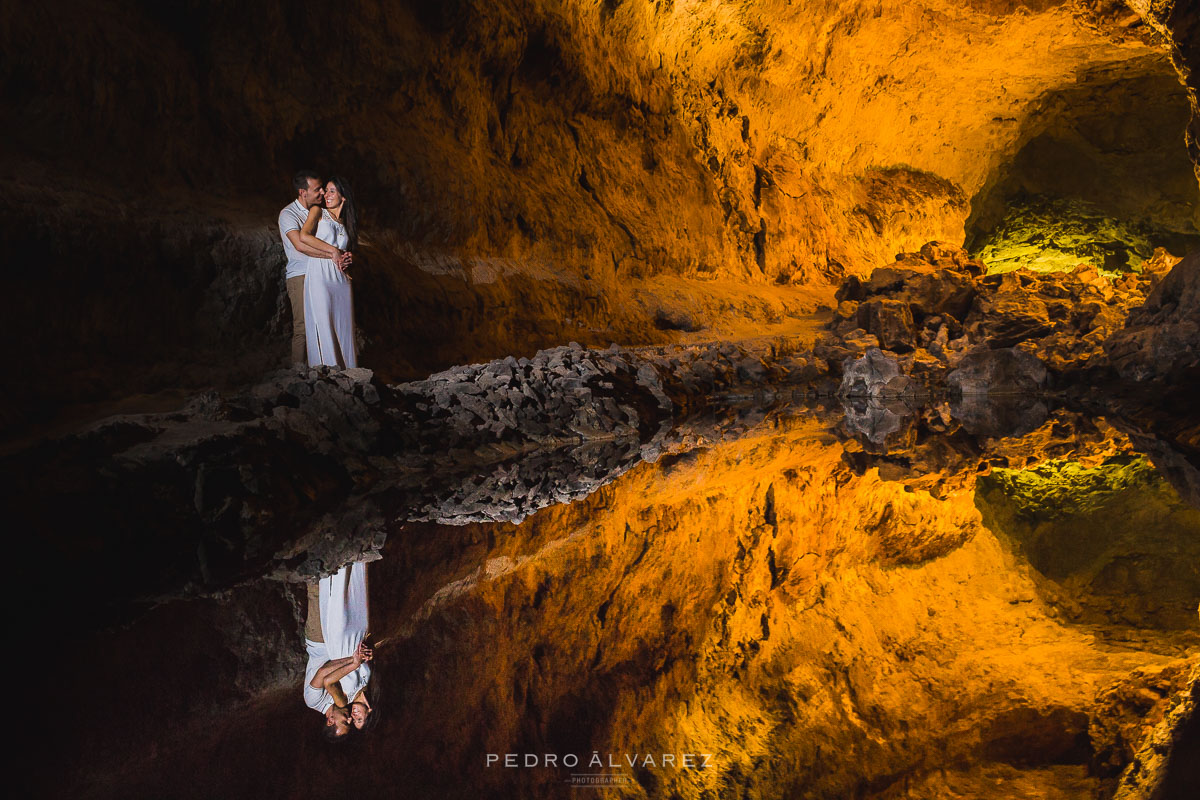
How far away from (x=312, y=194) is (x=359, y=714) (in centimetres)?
401

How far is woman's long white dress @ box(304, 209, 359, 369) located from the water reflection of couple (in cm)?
306

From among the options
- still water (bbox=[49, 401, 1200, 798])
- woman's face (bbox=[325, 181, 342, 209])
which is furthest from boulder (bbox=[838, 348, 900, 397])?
woman's face (bbox=[325, 181, 342, 209])

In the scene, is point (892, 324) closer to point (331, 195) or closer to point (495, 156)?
point (495, 156)

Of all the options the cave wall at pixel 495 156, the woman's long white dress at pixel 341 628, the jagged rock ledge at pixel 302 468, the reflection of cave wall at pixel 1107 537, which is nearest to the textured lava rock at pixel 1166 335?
the reflection of cave wall at pixel 1107 537

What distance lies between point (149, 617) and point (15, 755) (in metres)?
0.80

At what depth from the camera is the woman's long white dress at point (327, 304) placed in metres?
5.18

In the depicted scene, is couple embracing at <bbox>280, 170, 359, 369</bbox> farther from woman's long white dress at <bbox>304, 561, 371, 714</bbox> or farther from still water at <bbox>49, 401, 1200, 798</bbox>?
woman's long white dress at <bbox>304, 561, 371, 714</bbox>

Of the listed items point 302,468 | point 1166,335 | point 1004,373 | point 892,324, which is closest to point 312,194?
point 302,468

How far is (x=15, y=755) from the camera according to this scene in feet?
5.00

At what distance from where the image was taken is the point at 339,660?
6.14ft

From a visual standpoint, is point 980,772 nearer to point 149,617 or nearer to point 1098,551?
point 1098,551

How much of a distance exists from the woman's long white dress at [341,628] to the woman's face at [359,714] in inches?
1.1

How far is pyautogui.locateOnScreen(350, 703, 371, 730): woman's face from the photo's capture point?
1661 mm

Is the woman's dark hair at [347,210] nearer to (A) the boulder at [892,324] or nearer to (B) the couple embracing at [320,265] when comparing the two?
(B) the couple embracing at [320,265]
